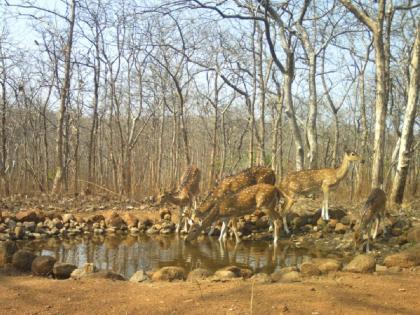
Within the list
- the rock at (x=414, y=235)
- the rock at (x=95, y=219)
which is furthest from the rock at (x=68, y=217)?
the rock at (x=414, y=235)

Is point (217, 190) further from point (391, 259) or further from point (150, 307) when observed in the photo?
point (150, 307)

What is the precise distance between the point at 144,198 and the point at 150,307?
12.7 m

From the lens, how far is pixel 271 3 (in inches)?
548

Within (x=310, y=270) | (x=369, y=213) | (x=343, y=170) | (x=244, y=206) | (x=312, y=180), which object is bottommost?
(x=310, y=270)

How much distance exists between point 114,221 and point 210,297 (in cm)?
846

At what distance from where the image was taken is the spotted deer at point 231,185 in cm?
1271

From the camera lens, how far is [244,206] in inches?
481

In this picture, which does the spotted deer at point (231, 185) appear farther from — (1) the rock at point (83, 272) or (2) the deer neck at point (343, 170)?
(1) the rock at point (83, 272)

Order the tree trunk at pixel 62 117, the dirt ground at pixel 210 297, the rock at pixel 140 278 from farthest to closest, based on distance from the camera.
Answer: the tree trunk at pixel 62 117 → the rock at pixel 140 278 → the dirt ground at pixel 210 297

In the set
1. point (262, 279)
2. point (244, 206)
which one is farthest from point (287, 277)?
point (244, 206)

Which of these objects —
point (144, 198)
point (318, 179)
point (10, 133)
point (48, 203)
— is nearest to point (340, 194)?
point (318, 179)

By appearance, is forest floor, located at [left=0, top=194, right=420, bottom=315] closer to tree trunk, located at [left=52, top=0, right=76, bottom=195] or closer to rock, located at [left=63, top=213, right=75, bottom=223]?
rock, located at [left=63, top=213, right=75, bottom=223]

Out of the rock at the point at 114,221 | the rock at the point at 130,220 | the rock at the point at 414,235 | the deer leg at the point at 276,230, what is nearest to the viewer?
the rock at the point at 414,235

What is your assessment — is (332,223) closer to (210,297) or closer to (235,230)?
(235,230)
